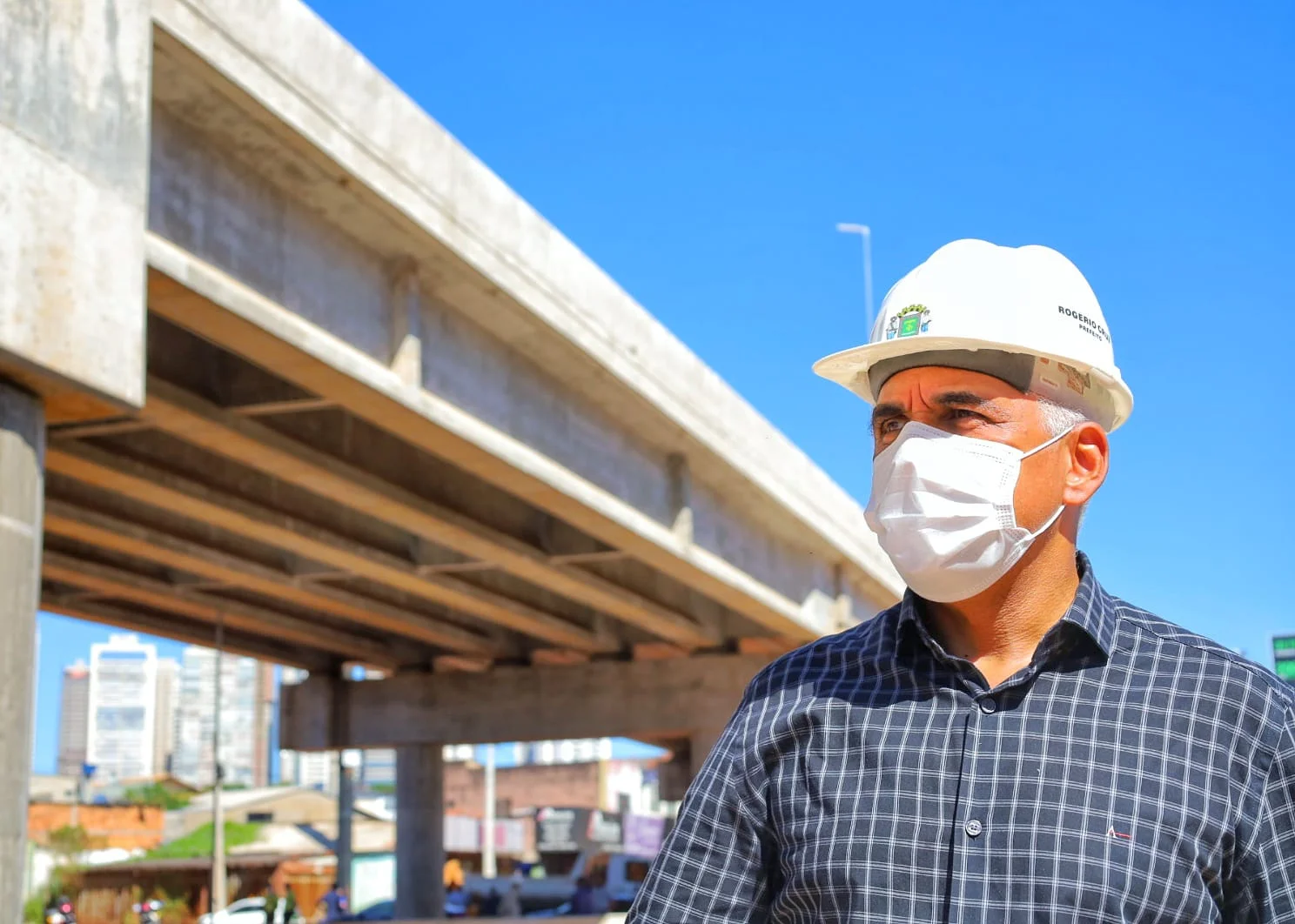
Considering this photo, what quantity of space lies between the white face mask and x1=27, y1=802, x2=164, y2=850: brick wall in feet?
207

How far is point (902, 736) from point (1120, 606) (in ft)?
1.38

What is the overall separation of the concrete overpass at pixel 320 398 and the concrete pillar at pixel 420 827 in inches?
245

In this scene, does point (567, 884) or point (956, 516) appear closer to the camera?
point (956, 516)

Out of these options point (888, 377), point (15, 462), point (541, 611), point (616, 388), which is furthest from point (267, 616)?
point (888, 377)

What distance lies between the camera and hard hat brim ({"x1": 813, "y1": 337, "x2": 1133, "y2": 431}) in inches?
101

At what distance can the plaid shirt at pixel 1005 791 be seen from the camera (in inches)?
88.0

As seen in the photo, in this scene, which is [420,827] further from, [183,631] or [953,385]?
[953,385]

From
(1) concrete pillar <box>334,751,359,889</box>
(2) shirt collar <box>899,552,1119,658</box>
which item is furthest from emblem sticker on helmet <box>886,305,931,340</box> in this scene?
(1) concrete pillar <box>334,751,359,889</box>

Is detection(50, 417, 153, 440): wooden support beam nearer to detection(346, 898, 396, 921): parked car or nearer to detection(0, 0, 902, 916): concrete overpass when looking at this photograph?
detection(0, 0, 902, 916): concrete overpass

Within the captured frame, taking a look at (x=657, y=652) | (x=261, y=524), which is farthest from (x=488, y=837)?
(x=261, y=524)

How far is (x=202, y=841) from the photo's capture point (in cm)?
6888

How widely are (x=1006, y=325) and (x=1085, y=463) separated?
0.91 ft

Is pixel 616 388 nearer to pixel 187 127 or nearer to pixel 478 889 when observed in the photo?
pixel 187 127

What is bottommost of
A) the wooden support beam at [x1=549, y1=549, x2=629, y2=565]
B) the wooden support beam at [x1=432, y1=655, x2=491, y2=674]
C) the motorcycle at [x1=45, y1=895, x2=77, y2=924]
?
the motorcycle at [x1=45, y1=895, x2=77, y2=924]
